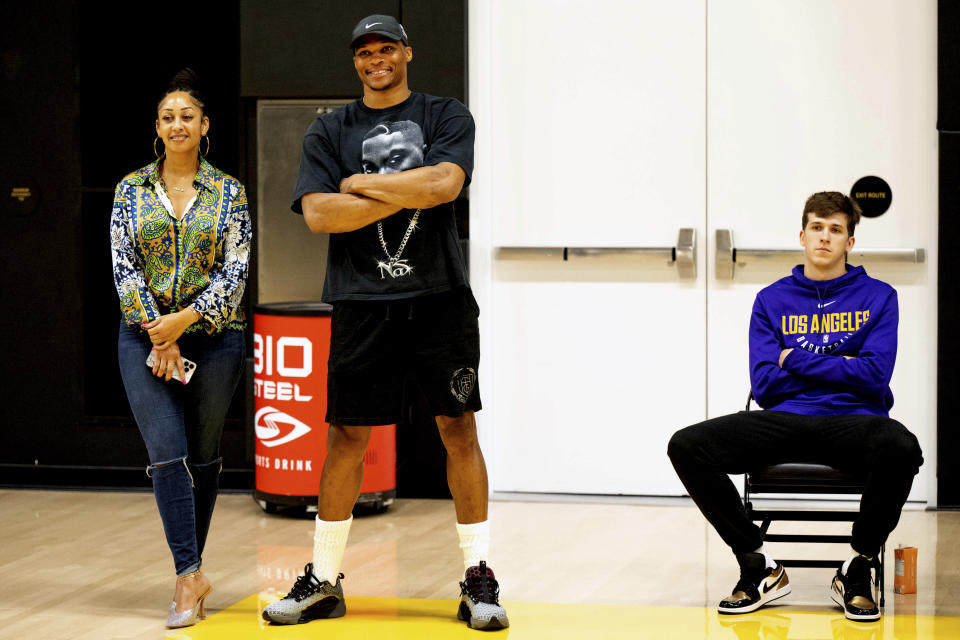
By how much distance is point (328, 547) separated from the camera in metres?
3.67

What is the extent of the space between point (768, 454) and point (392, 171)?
1433 mm

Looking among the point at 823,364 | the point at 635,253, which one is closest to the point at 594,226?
the point at 635,253

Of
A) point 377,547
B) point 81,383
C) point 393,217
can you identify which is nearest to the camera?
point 393,217

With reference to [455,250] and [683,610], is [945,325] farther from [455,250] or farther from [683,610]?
[455,250]

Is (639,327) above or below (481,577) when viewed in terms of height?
above

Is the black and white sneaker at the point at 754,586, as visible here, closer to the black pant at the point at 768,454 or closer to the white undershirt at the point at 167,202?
the black pant at the point at 768,454

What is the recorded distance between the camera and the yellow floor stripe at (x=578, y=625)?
352 cm

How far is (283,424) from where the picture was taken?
17.4ft

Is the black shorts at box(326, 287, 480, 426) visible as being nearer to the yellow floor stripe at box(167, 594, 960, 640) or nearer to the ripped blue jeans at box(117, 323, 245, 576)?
the ripped blue jeans at box(117, 323, 245, 576)

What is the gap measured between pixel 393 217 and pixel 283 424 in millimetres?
1956

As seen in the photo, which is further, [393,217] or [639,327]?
[639,327]

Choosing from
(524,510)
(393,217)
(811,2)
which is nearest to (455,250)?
(393,217)

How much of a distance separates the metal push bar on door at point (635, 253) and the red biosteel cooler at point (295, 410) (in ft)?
3.20

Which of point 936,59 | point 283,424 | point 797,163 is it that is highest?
point 936,59
